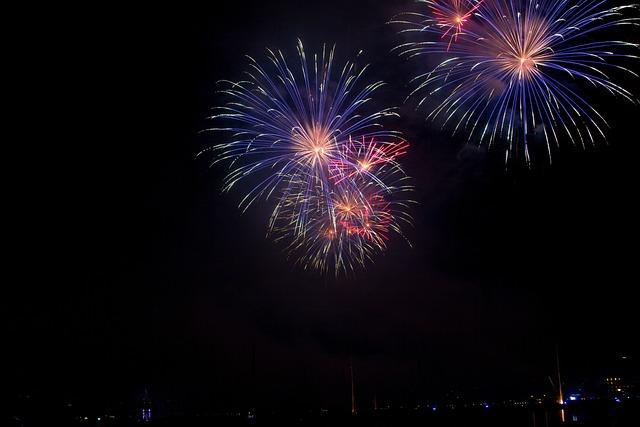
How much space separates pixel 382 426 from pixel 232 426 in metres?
34.5

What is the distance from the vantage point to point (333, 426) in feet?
283

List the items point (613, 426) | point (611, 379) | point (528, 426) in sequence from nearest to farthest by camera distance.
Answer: point (613, 426), point (528, 426), point (611, 379)

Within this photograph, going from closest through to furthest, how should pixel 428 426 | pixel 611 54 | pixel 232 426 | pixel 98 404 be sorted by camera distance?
pixel 611 54 → pixel 428 426 → pixel 232 426 → pixel 98 404

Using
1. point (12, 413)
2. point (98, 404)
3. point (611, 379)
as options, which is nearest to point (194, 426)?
point (12, 413)

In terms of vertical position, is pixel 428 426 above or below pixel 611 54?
below

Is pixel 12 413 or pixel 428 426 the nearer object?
pixel 428 426

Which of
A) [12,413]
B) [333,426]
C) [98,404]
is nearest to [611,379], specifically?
[333,426]

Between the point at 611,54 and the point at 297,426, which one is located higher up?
the point at 611,54

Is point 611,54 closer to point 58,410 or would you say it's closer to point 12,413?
point 12,413

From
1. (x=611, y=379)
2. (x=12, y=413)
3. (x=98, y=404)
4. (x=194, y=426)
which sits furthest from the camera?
(x=611, y=379)

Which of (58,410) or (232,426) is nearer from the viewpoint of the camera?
(232,426)

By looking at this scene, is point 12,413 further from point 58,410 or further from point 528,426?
point 528,426

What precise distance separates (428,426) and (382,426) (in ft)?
20.5

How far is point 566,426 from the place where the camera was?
58719 mm
